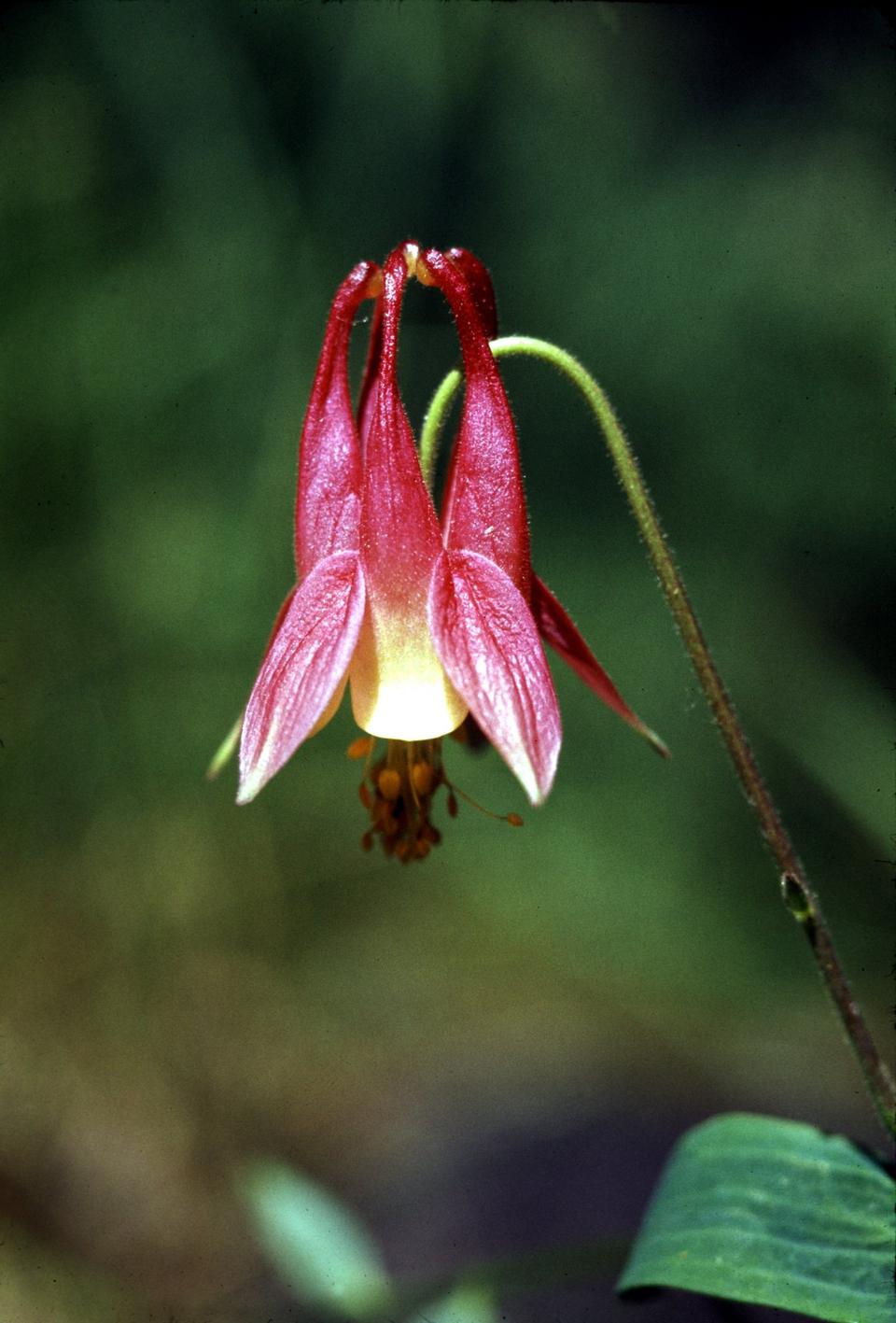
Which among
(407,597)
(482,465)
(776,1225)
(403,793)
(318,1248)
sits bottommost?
(318,1248)

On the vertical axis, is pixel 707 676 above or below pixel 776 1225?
above

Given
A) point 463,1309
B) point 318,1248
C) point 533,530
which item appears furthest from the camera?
point 533,530

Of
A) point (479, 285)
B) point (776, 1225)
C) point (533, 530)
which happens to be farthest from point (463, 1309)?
point (533, 530)

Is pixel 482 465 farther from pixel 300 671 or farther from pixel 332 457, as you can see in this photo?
pixel 300 671

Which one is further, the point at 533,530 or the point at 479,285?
the point at 533,530

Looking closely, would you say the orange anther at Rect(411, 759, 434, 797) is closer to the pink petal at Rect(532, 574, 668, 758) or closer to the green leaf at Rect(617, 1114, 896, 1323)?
the pink petal at Rect(532, 574, 668, 758)

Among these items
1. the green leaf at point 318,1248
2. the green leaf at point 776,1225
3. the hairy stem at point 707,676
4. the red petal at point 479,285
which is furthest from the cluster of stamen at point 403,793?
the green leaf at point 318,1248

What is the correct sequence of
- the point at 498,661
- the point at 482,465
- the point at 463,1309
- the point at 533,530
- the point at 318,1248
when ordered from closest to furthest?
the point at 498,661
the point at 482,465
the point at 463,1309
the point at 318,1248
the point at 533,530
